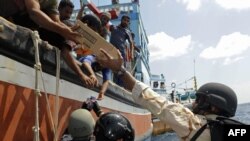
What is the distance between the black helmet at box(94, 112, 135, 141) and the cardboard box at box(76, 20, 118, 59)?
53 centimetres

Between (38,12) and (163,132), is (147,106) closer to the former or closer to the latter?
(38,12)

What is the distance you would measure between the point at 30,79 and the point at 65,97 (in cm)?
95

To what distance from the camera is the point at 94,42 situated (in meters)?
3.45

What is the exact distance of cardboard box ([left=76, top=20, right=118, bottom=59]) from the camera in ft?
10.9

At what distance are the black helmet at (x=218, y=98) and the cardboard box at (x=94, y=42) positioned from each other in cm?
87

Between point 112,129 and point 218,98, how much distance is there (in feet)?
2.70

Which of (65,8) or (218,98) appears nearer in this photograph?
(218,98)

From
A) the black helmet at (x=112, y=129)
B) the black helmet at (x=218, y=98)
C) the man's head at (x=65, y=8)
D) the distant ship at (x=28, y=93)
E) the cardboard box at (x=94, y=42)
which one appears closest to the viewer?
the black helmet at (x=218, y=98)

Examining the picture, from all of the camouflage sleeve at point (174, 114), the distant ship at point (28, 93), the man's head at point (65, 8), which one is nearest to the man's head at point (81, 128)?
the distant ship at point (28, 93)

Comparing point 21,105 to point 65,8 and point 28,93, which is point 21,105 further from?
point 65,8

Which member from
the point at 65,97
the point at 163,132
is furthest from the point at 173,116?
the point at 163,132

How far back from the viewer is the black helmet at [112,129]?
292 centimetres

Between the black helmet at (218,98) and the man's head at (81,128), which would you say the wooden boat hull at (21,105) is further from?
the black helmet at (218,98)

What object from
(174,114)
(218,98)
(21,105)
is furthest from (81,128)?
(218,98)
